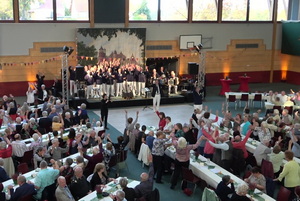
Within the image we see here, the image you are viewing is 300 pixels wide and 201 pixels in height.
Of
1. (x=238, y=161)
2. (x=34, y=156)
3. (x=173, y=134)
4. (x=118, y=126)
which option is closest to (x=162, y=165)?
(x=173, y=134)

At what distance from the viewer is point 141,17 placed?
20891mm

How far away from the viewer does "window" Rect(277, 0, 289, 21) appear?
24.0 m

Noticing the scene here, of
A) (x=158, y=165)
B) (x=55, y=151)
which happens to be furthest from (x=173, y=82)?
(x=55, y=151)

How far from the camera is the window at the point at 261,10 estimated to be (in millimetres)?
23381

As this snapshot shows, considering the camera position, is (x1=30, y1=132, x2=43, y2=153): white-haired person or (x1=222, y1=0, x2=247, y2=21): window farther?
(x1=222, y1=0, x2=247, y2=21): window

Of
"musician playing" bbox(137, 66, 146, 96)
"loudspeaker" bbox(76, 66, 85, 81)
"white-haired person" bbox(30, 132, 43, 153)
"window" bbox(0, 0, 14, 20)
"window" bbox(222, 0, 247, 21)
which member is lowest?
"white-haired person" bbox(30, 132, 43, 153)

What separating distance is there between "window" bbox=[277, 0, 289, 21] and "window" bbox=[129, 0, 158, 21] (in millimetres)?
8221

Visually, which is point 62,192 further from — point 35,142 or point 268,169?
point 268,169

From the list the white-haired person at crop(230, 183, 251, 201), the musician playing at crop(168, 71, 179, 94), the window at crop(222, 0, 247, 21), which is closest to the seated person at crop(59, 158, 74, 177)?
the white-haired person at crop(230, 183, 251, 201)

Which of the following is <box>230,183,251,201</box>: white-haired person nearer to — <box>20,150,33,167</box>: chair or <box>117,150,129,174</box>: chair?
<box>117,150,129,174</box>: chair

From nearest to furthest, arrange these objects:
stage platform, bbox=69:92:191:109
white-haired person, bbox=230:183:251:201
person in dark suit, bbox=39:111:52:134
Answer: white-haired person, bbox=230:183:251:201 → person in dark suit, bbox=39:111:52:134 → stage platform, bbox=69:92:191:109

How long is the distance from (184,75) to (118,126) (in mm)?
8519

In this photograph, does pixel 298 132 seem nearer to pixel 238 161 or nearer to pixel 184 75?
pixel 238 161

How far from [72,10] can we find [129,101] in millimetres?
5645
